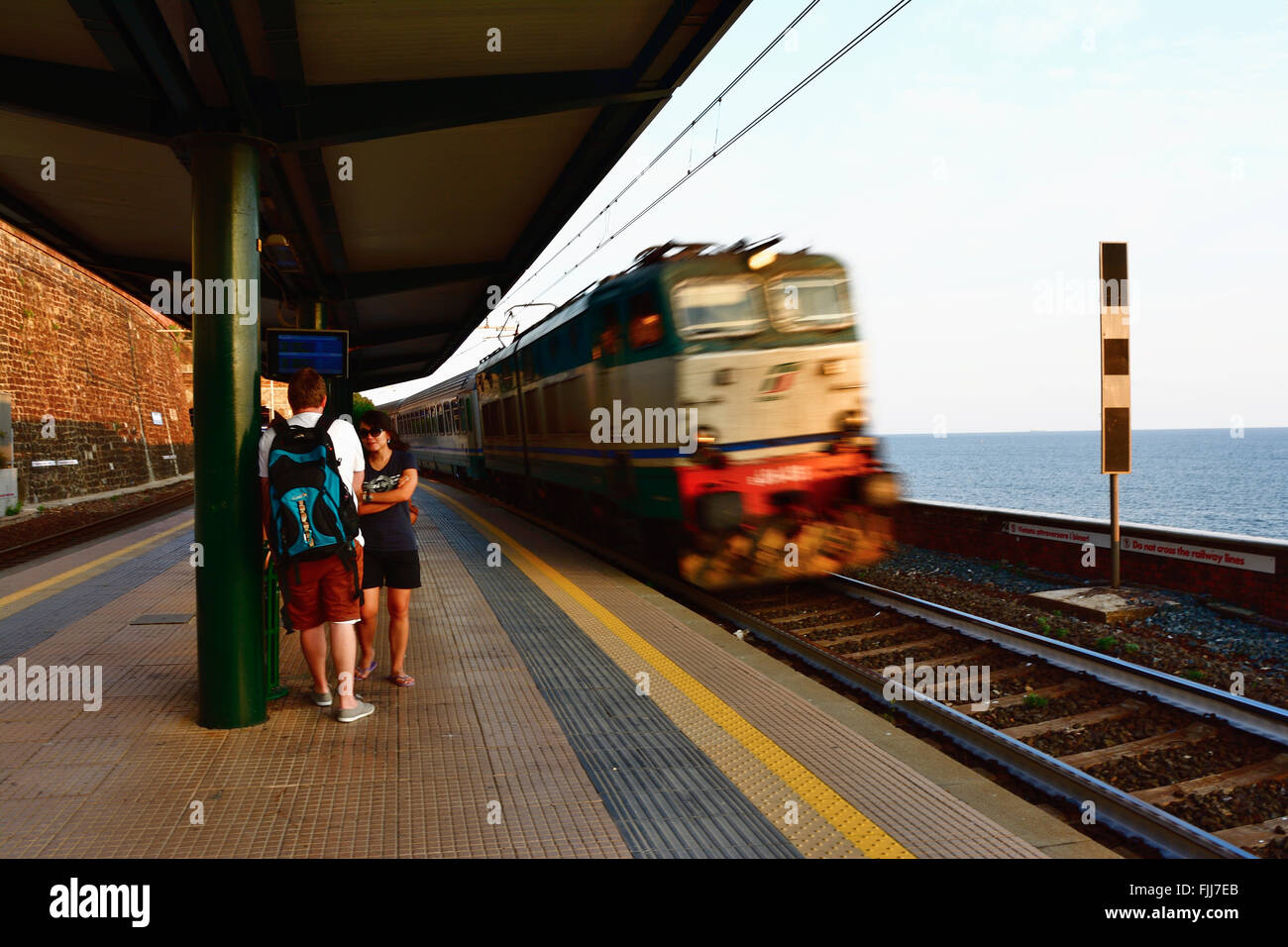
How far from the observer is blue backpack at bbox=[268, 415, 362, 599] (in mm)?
4055

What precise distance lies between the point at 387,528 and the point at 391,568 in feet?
0.76

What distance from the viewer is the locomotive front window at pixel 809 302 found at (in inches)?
332

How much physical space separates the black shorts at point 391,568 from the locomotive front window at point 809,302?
4.67m

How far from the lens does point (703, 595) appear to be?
8656 mm

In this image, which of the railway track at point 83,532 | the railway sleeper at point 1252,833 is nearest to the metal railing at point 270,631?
the railway sleeper at point 1252,833

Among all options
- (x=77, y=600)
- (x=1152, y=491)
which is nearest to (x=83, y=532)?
(x=77, y=600)

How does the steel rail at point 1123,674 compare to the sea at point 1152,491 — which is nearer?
the steel rail at point 1123,674

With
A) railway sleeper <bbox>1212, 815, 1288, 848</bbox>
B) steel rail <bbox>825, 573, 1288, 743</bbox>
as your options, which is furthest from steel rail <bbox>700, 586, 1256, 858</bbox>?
steel rail <bbox>825, 573, 1288, 743</bbox>

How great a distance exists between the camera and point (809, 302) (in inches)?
338

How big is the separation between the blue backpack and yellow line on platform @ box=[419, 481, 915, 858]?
214cm

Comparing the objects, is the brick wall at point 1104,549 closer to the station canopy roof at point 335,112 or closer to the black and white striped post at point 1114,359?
the black and white striped post at point 1114,359

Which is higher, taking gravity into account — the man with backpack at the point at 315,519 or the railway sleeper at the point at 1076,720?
the man with backpack at the point at 315,519

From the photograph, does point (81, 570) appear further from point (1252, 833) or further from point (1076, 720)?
point (1252, 833)

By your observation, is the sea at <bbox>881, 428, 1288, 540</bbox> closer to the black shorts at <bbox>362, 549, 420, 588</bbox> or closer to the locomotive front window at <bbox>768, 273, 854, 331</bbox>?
the locomotive front window at <bbox>768, 273, 854, 331</bbox>
